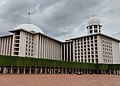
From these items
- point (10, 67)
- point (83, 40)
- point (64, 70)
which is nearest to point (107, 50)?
point (83, 40)

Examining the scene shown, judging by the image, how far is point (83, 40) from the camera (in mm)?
100375

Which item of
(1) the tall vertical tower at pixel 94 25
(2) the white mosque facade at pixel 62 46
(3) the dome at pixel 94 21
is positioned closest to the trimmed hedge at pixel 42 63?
(2) the white mosque facade at pixel 62 46

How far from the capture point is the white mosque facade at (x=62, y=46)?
81.4 metres

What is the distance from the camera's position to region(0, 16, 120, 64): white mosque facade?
81375 millimetres

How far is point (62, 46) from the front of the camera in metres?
107
